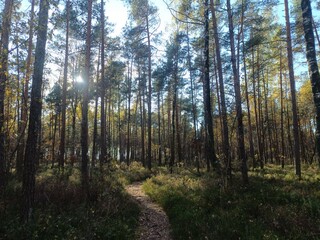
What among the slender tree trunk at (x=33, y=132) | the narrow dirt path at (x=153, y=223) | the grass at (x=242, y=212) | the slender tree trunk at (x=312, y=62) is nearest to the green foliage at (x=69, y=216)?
the narrow dirt path at (x=153, y=223)

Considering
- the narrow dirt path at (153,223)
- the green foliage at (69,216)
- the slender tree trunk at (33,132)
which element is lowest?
the narrow dirt path at (153,223)

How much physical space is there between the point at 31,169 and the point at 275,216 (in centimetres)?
617

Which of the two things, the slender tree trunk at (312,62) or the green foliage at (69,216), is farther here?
the slender tree trunk at (312,62)

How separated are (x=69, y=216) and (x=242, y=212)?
4.84 m

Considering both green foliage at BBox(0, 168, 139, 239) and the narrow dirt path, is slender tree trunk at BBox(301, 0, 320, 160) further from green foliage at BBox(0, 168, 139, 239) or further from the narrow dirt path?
green foliage at BBox(0, 168, 139, 239)

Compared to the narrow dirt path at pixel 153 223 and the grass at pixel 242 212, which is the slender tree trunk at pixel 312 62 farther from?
the narrow dirt path at pixel 153 223

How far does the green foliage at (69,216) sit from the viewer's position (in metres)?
5.35

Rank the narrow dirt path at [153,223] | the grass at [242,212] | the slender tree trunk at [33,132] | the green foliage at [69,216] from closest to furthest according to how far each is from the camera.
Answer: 1. the grass at [242,212]
2. the green foliage at [69,216]
3. the slender tree trunk at [33,132]
4. the narrow dirt path at [153,223]

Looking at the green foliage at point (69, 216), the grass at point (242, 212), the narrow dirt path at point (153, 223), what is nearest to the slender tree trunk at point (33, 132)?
the green foliage at point (69, 216)

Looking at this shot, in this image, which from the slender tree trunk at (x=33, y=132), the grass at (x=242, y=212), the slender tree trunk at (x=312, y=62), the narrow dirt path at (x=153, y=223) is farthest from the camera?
the narrow dirt path at (x=153, y=223)

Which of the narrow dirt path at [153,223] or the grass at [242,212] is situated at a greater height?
the grass at [242,212]

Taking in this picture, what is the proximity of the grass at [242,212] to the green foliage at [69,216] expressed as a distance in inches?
62.0

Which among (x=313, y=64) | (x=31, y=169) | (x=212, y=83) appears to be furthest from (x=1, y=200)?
(x=212, y=83)

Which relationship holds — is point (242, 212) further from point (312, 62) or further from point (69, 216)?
point (69, 216)
